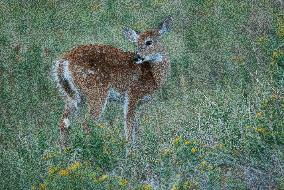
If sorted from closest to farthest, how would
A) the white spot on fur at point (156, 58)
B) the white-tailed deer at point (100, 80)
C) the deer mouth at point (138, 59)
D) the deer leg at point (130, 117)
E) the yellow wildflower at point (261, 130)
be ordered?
the yellow wildflower at point (261, 130) → the deer leg at point (130, 117) → the white-tailed deer at point (100, 80) → the deer mouth at point (138, 59) → the white spot on fur at point (156, 58)

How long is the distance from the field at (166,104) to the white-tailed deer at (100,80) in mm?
270

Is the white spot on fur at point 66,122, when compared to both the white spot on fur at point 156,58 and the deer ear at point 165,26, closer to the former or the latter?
the white spot on fur at point 156,58

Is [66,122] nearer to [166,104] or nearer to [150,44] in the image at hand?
[150,44]

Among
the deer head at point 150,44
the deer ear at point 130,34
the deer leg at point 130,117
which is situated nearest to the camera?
the deer leg at point 130,117

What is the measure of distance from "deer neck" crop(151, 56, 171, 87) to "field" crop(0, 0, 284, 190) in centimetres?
32

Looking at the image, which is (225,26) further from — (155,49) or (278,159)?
(278,159)

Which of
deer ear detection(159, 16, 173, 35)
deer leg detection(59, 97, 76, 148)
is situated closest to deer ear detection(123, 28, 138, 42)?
deer ear detection(159, 16, 173, 35)

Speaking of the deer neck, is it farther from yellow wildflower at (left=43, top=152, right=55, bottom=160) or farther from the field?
yellow wildflower at (left=43, top=152, right=55, bottom=160)

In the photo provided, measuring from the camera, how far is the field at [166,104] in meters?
6.20

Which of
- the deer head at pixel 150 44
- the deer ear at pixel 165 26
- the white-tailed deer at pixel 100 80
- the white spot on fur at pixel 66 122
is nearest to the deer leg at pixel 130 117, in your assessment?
the white-tailed deer at pixel 100 80

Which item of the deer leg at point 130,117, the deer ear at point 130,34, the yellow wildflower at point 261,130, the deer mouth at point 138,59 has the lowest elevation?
the deer leg at point 130,117

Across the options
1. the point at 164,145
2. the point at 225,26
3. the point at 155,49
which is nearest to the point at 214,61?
the point at 225,26

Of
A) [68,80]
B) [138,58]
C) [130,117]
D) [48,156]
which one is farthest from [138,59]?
[48,156]

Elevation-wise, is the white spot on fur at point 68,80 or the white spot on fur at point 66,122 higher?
the white spot on fur at point 68,80
